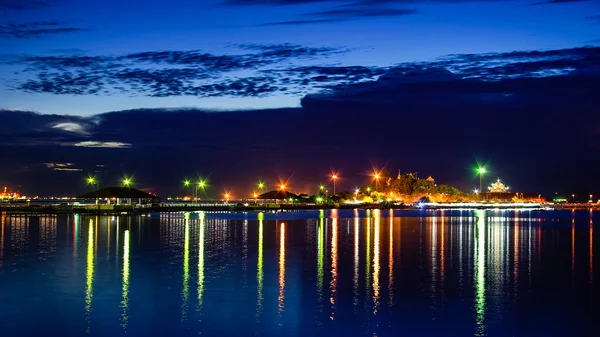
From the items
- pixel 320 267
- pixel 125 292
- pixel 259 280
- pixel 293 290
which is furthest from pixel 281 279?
pixel 125 292

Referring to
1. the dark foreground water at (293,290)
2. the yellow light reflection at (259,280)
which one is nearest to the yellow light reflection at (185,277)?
the dark foreground water at (293,290)

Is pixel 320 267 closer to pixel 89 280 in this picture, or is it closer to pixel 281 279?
pixel 281 279

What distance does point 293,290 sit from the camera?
27.6 meters

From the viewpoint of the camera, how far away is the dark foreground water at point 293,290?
2130 centimetres

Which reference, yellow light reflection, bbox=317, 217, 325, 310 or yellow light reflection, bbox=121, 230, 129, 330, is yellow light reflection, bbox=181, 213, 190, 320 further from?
yellow light reflection, bbox=317, 217, 325, 310

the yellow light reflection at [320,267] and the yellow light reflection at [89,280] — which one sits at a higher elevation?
the yellow light reflection at [89,280]

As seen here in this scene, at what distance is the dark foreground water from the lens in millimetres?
21297

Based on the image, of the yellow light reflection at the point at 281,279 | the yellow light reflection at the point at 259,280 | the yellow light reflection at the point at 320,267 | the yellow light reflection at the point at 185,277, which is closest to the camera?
the yellow light reflection at the point at 185,277

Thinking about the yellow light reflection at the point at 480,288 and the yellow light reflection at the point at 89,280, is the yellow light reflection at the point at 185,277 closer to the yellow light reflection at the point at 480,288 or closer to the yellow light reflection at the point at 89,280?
the yellow light reflection at the point at 89,280

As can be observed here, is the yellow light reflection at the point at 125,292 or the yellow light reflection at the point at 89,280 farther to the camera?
the yellow light reflection at the point at 89,280

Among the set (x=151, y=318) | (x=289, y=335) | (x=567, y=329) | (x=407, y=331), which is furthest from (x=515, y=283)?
(x=151, y=318)

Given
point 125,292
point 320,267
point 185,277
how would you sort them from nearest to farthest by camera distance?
point 125,292 → point 185,277 → point 320,267

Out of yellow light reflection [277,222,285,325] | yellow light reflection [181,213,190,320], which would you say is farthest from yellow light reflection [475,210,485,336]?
yellow light reflection [181,213,190,320]

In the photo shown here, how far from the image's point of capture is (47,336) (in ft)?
65.0
